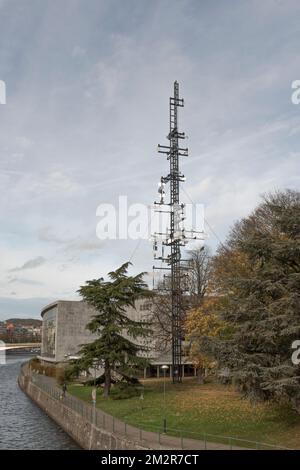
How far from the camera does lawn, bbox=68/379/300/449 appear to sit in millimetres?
24016

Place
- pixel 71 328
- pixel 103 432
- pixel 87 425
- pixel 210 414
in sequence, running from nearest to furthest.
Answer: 1. pixel 103 432
2. pixel 87 425
3. pixel 210 414
4. pixel 71 328

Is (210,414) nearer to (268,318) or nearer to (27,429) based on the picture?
(268,318)

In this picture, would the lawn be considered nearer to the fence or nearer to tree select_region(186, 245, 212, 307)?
the fence

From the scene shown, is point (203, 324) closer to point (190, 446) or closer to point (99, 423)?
point (99, 423)

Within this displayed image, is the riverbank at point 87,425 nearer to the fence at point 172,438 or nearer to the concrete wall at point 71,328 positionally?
the fence at point 172,438

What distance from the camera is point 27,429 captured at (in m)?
38.3

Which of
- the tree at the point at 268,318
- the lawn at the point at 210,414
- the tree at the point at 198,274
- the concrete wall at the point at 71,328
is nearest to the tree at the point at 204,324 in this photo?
the lawn at the point at 210,414

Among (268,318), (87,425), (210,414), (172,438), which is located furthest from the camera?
(210,414)

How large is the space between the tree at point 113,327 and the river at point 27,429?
18.3 feet

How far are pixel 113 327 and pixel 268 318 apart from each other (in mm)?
20227

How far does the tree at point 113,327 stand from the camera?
40625 millimetres

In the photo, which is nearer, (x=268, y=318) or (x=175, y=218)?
(x=268, y=318)

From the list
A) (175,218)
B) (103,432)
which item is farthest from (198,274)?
(103,432)

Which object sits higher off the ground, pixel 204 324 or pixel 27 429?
pixel 204 324
